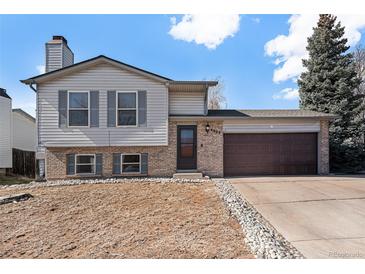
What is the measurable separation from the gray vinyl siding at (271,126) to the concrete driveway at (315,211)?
2.46m

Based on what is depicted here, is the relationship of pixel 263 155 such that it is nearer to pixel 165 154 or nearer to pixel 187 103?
pixel 187 103

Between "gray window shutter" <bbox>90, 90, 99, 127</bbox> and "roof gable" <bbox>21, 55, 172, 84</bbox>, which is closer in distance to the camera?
"roof gable" <bbox>21, 55, 172, 84</bbox>

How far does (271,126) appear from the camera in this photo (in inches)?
417

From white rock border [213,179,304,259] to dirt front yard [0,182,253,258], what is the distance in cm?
18

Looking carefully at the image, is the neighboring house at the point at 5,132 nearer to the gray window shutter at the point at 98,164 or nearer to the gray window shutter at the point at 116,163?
the gray window shutter at the point at 98,164

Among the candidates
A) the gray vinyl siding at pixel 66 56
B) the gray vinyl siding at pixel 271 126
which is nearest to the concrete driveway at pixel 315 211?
the gray vinyl siding at pixel 271 126

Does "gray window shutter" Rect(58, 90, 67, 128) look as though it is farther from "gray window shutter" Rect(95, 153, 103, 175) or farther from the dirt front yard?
the dirt front yard

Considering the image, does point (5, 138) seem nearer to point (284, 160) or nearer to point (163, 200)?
point (163, 200)

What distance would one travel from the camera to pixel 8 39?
29.2 ft

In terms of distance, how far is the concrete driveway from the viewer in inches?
152

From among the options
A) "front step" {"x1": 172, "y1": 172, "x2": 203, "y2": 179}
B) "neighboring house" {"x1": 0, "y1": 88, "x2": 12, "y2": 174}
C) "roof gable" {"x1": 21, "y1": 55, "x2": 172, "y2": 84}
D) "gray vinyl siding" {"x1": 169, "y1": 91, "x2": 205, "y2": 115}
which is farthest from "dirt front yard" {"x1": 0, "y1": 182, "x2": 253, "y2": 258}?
"neighboring house" {"x1": 0, "y1": 88, "x2": 12, "y2": 174}

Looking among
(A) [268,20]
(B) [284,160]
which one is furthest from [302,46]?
(A) [268,20]

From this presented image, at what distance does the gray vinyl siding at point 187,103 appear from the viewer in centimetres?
1062

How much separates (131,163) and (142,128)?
1.61m
